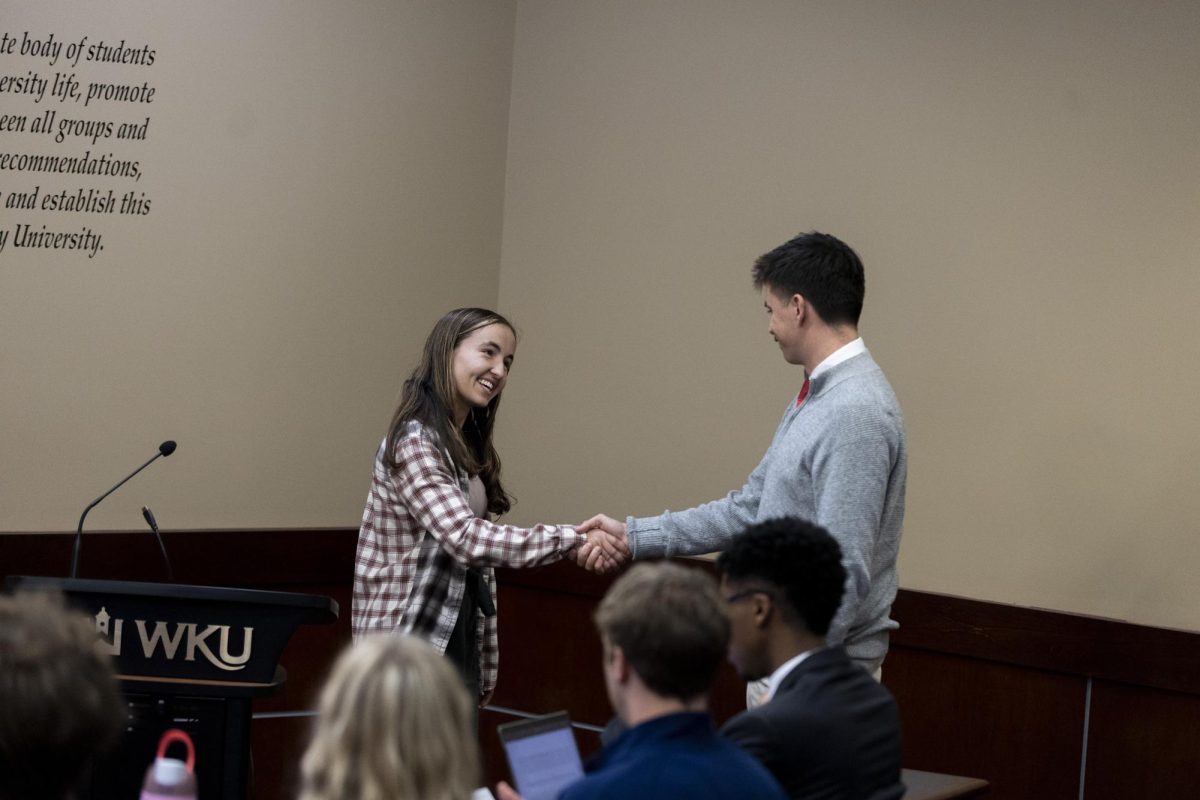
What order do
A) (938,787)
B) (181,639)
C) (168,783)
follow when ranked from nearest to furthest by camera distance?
(168,783) < (181,639) < (938,787)

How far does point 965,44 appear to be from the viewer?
446 cm

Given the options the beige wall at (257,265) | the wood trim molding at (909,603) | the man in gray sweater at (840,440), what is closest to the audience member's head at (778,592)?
the man in gray sweater at (840,440)

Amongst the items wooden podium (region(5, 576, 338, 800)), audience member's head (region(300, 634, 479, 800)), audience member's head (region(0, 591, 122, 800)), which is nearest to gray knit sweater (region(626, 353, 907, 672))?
wooden podium (region(5, 576, 338, 800))

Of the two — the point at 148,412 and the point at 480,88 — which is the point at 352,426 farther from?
the point at 480,88

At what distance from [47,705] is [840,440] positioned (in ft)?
5.80

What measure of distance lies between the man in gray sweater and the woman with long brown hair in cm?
62

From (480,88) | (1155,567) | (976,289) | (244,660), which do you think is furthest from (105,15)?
(1155,567)

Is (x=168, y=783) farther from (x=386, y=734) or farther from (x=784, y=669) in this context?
(x=784, y=669)

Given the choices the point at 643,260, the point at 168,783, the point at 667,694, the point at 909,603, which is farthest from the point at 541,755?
the point at 643,260

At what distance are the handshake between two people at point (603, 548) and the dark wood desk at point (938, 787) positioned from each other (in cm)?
87

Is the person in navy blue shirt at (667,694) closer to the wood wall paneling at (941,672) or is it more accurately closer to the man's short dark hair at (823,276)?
the man's short dark hair at (823,276)

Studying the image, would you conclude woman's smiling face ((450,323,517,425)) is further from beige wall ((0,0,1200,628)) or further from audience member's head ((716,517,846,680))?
beige wall ((0,0,1200,628))

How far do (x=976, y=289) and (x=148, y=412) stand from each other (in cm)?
265

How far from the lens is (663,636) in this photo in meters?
1.78
